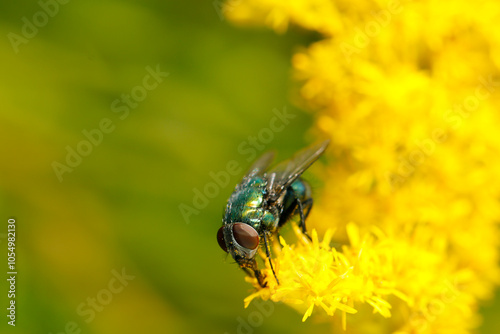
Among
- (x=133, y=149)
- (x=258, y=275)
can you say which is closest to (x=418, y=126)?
(x=258, y=275)

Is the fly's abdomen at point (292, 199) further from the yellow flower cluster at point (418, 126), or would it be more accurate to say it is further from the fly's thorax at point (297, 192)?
the yellow flower cluster at point (418, 126)

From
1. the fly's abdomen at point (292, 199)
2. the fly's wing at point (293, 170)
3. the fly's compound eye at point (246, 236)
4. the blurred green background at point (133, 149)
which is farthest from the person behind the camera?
the blurred green background at point (133, 149)

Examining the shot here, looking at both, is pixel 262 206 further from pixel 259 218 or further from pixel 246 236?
pixel 246 236

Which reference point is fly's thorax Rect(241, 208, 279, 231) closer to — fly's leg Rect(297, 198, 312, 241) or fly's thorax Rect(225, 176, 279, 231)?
fly's thorax Rect(225, 176, 279, 231)

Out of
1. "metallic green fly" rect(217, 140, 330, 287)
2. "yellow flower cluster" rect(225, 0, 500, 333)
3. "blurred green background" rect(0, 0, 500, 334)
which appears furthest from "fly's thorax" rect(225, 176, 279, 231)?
"blurred green background" rect(0, 0, 500, 334)

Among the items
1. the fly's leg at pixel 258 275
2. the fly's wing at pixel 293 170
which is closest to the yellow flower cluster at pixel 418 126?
the fly's wing at pixel 293 170

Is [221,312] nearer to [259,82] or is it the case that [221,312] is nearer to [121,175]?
[121,175]

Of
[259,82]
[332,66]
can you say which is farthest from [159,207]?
[332,66]
